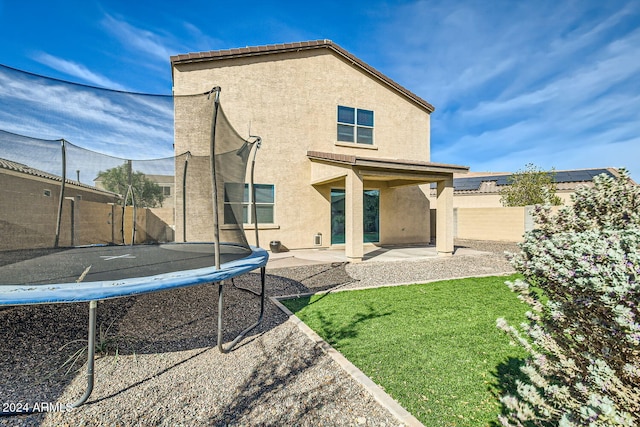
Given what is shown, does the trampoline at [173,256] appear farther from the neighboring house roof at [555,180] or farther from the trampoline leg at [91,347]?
the neighboring house roof at [555,180]

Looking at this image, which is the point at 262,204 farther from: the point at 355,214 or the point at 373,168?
the point at 373,168

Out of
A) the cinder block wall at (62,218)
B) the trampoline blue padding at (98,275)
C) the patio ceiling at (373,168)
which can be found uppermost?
the patio ceiling at (373,168)

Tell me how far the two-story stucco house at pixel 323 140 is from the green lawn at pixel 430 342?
3.46 metres

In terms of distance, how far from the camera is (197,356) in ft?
10.6

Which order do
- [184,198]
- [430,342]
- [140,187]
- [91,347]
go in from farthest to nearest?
[140,187] < [184,198] < [430,342] < [91,347]

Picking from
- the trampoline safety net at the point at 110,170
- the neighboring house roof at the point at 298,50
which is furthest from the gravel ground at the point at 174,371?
the neighboring house roof at the point at 298,50

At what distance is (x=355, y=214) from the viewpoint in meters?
8.28

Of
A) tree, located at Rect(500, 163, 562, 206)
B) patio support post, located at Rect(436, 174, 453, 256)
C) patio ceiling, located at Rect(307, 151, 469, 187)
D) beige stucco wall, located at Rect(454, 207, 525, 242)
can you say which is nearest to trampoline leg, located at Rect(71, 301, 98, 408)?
patio ceiling, located at Rect(307, 151, 469, 187)

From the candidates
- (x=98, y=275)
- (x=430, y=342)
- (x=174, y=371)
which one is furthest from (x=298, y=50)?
(x=174, y=371)

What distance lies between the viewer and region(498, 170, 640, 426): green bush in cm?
→ 120

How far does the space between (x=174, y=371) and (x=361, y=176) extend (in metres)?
6.63

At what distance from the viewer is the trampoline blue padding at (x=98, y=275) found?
2.39 metres

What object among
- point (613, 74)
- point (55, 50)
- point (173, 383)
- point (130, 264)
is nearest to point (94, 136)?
point (130, 264)

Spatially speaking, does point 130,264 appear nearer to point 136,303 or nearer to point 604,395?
point 136,303
